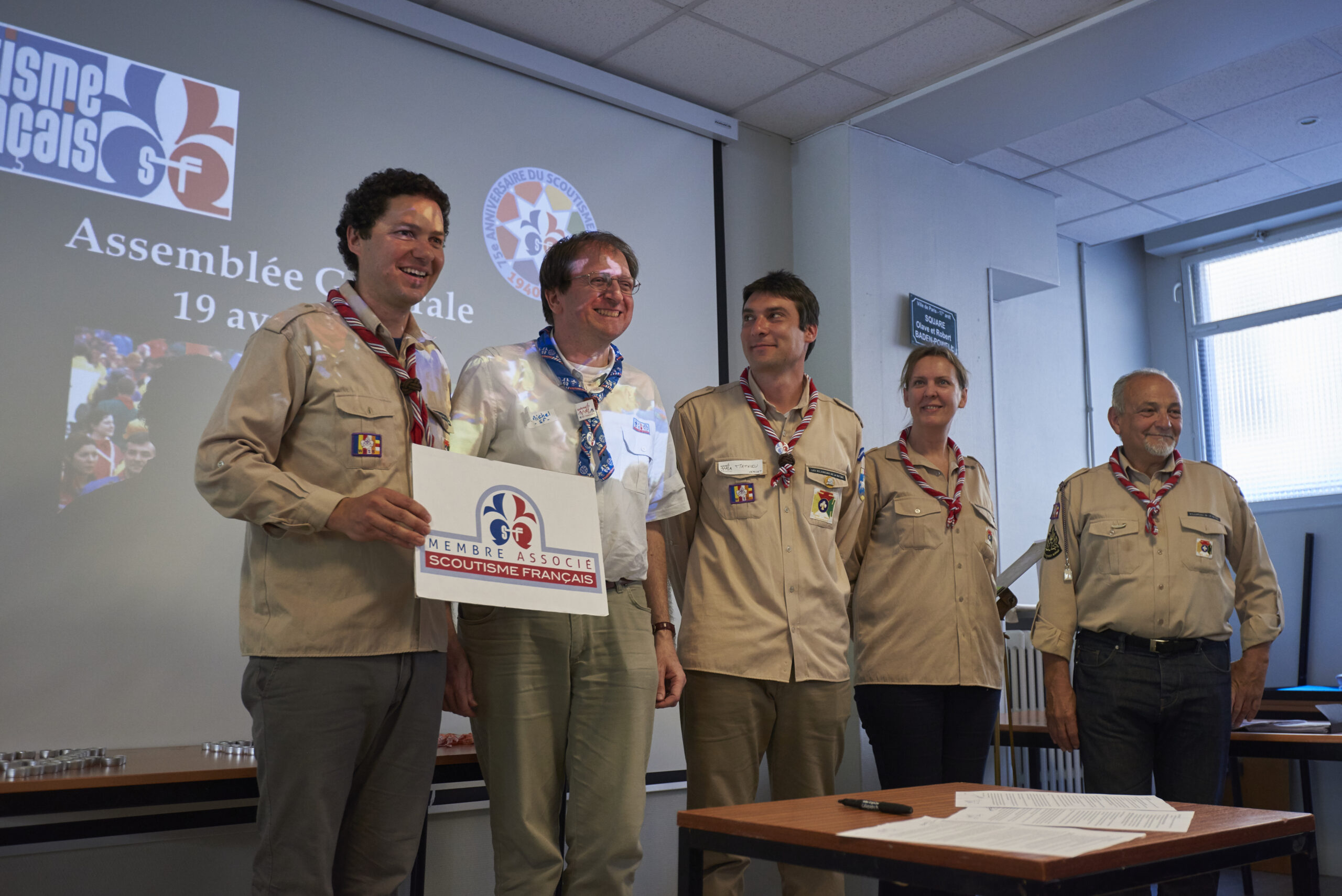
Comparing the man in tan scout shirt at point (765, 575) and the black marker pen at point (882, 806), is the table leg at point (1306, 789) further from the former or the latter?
the black marker pen at point (882, 806)

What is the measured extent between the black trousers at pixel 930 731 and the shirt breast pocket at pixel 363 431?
158 cm

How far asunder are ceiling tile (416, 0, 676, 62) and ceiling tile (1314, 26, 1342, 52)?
2585 mm

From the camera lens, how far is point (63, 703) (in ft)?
9.04

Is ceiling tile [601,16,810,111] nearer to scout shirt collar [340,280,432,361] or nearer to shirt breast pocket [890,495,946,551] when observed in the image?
shirt breast pocket [890,495,946,551]

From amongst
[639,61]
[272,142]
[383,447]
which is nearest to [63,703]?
[383,447]

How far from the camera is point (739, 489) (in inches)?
102

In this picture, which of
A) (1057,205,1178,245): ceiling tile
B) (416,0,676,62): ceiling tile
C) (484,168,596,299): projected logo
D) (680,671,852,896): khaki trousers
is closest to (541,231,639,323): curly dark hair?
(680,671,852,896): khaki trousers

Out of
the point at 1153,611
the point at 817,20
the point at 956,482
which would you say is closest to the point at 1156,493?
the point at 1153,611

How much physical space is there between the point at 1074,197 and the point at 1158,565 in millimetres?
3299

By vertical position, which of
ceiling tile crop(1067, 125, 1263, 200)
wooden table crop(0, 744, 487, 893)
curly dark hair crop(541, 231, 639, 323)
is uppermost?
ceiling tile crop(1067, 125, 1263, 200)

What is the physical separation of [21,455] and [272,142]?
1.21 meters

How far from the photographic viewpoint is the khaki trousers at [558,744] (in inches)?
76.7

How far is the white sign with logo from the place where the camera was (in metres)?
1.79

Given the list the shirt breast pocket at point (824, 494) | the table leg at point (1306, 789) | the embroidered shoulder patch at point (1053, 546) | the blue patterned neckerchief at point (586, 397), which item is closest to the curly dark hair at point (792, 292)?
the shirt breast pocket at point (824, 494)
